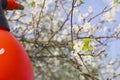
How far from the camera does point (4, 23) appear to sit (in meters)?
1.59

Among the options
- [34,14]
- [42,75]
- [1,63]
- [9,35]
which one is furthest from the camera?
[42,75]

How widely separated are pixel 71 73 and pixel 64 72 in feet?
0.40

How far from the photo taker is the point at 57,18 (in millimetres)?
5031

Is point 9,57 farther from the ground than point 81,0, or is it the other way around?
point 9,57

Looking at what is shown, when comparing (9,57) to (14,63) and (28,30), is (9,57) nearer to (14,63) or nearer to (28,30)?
(14,63)

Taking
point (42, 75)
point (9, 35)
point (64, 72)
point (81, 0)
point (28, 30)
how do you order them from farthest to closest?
point (64, 72), point (42, 75), point (28, 30), point (81, 0), point (9, 35)

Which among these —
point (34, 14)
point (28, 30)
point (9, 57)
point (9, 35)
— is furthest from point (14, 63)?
point (34, 14)

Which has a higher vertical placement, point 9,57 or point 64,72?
point 9,57

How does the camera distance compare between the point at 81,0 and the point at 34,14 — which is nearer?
the point at 81,0

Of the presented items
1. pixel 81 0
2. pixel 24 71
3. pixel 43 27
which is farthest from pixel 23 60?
pixel 43 27

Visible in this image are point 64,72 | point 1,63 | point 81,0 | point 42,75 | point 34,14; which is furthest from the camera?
point 64,72

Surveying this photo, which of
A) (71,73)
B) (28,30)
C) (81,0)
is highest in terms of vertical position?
(81,0)

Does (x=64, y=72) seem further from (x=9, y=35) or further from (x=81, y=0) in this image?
(x=9, y=35)

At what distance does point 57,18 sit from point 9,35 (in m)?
3.50
